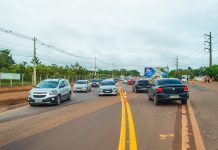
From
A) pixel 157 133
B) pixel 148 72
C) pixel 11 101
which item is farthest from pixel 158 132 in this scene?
pixel 148 72

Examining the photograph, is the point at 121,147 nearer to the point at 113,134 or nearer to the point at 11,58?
the point at 113,134

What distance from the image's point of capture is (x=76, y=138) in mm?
9742

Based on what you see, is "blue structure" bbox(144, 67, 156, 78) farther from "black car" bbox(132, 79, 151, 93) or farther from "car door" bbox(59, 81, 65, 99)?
"car door" bbox(59, 81, 65, 99)

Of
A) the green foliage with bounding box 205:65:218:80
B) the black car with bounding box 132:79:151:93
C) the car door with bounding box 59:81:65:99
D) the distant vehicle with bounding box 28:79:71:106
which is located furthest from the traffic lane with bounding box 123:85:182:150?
the green foliage with bounding box 205:65:218:80

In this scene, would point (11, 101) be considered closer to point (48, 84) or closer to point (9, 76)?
point (48, 84)

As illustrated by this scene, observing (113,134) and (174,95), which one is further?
(174,95)

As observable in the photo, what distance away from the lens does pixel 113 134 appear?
1030 centimetres

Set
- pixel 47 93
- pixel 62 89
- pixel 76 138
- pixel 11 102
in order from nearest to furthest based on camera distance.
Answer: pixel 76 138 < pixel 47 93 < pixel 11 102 < pixel 62 89

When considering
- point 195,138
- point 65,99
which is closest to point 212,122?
point 195,138

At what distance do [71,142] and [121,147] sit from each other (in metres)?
1.43

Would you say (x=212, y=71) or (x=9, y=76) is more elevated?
(x=212, y=71)

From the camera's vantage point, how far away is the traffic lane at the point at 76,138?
28.4ft

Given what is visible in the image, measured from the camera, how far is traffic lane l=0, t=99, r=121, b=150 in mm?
8664

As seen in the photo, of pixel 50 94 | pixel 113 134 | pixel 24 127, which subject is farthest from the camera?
pixel 50 94
